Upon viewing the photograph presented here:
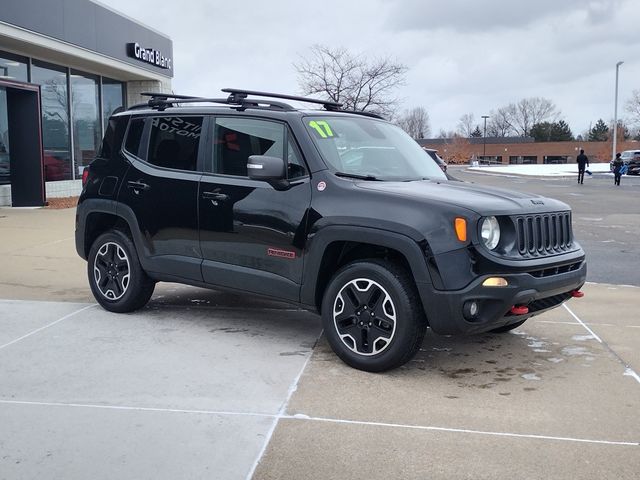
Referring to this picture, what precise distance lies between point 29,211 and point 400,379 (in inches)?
559

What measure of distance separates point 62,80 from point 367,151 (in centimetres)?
1845

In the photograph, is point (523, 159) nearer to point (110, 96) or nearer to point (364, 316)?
point (110, 96)

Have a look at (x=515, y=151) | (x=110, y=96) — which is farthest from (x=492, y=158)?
(x=110, y=96)

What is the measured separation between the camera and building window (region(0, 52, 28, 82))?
60.3 ft

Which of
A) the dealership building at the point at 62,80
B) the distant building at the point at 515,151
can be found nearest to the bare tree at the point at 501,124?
the distant building at the point at 515,151

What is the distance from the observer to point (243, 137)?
18.6 ft

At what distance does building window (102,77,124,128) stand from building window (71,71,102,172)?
45 cm

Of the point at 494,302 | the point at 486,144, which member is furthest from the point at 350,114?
the point at 486,144

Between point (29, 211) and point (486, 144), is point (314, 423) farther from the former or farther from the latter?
point (486, 144)

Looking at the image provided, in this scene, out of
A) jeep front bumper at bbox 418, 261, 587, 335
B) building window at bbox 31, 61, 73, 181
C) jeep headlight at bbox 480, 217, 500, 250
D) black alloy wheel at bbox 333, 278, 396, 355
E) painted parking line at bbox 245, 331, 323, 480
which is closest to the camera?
painted parking line at bbox 245, 331, 323, 480

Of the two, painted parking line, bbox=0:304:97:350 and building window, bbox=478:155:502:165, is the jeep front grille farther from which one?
building window, bbox=478:155:502:165

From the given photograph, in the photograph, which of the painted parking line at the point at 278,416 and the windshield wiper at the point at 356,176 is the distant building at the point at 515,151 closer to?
the windshield wiper at the point at 356,176

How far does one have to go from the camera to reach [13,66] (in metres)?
18.9

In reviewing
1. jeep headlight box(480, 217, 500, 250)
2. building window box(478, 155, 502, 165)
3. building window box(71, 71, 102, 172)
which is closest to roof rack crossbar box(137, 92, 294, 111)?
jeep headlight box(480, 217, 500, 250)
